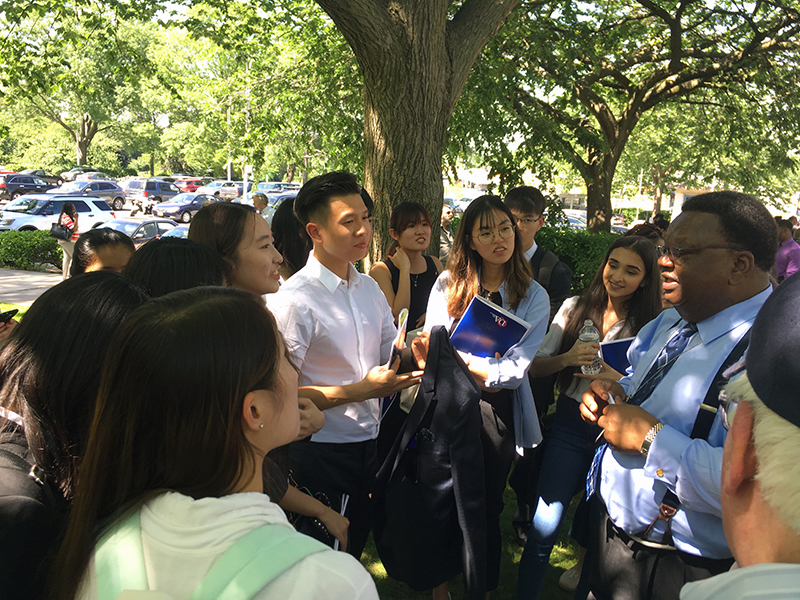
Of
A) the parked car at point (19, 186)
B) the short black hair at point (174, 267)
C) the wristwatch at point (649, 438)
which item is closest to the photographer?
the wristwatch at point (649, 438)

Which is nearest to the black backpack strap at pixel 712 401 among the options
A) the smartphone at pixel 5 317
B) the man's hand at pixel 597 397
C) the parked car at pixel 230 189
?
the man's hand at pixel 597 397

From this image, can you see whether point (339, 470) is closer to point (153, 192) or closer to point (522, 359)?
point (522, 359)

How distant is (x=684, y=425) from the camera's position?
191 centimetres

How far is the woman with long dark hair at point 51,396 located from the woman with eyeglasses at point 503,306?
178 cm

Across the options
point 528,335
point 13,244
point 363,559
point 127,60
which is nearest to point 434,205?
point 528,335

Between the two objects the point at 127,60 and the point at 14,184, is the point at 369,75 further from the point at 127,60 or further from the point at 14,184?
the point at 14,184

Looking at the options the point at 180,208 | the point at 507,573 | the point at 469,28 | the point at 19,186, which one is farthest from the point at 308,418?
the point at 19,186

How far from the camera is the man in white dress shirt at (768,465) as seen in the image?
2.79ft

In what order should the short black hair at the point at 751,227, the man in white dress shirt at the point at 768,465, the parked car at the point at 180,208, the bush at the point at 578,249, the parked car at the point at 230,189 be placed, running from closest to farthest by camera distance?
1. the man in white dress shirt at the point at 768,465
2. the short black hair at the point at 751,227
3. the bush at the point at 578,249
4. the parked car at the point at 180,208
5. the parked car at the point at 230,189

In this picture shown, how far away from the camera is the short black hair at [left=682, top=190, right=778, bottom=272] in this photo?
78.0 inches

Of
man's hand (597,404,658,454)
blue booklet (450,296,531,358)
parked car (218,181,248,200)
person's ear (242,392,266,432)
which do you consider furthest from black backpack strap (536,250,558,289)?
parked car (218,181,248,200)

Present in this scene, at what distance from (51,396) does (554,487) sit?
2.36 metres

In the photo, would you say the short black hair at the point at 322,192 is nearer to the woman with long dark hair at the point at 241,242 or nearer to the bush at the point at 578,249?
the woman with long dark hair at the point at 241,242

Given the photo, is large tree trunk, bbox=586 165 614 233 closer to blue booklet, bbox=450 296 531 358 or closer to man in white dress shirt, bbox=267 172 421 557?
blue booklet, bbox=450 296 531 358
